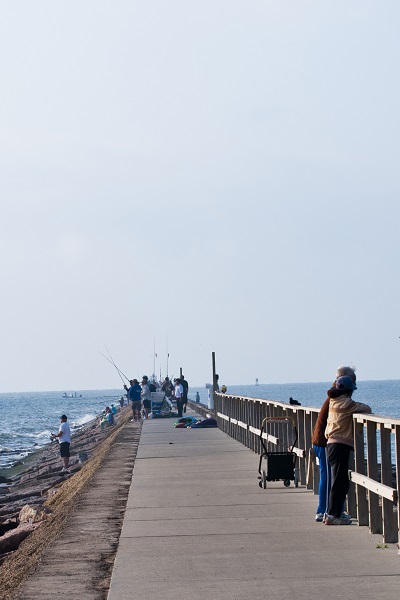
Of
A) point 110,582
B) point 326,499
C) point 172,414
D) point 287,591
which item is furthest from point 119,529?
point 172,414

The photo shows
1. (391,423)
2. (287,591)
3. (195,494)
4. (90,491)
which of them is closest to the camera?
(287,591)

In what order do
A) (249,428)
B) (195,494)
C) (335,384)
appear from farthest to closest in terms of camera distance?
(249,428)
(195,494)
(335,384)

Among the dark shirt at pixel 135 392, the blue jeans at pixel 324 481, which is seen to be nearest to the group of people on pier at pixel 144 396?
the dark shirt at pixel 135 392

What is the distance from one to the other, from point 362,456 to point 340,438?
0.30m

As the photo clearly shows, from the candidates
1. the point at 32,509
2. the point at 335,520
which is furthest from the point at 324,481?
the point at 32,509

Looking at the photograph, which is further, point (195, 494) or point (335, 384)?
point (195, 494)

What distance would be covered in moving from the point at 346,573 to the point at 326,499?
3022 mm

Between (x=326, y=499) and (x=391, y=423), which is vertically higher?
(x=391, y=423)

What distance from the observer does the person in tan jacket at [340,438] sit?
10961 mm

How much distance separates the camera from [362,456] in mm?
11039

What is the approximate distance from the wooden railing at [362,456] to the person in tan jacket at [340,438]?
10 cm

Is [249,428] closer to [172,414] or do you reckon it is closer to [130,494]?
[130,494]

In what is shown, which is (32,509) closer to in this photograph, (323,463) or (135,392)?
(323,463)

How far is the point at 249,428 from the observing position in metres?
21.4
